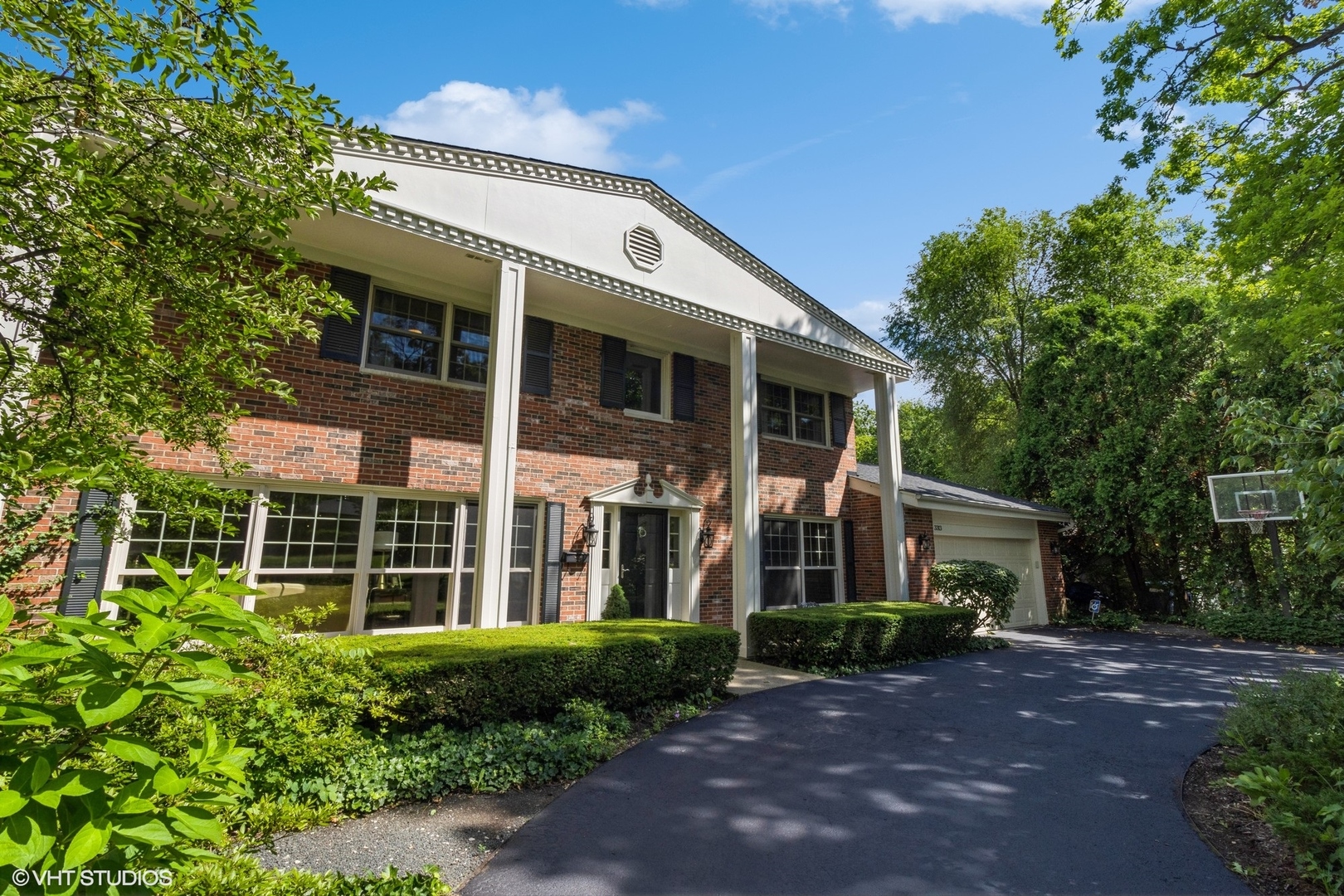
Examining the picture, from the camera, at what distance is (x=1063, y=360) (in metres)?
16.8

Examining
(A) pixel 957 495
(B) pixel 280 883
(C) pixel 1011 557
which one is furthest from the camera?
(C) pixel 1011 557

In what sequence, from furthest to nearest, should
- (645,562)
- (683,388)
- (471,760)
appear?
(683,388) < (645,562) < (471,760)

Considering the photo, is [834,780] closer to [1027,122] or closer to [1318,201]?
[1027,122]

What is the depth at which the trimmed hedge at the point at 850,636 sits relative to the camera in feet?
29.2

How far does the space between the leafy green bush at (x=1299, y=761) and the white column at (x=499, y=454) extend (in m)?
6.64

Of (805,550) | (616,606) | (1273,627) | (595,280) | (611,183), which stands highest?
(611,183)

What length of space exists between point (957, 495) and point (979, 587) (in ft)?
8.64

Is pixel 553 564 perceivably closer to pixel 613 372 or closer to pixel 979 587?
pixel 613 372

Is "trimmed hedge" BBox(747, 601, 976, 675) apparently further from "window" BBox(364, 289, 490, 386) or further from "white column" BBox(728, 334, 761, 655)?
"window" BBox(364, 289, 490, 386)

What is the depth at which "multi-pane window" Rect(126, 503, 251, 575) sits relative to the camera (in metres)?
6.50

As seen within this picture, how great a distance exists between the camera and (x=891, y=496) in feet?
40.4

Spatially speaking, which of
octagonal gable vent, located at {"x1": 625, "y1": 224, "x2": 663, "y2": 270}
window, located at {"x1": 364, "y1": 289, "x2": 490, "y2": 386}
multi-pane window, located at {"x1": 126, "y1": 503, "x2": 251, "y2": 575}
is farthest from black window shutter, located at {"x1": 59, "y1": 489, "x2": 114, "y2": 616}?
octagonal gable vent, located at {"x1": 625, "y1": 224, "x2": 663, "y2": 270}

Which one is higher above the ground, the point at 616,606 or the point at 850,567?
the point at 850,567

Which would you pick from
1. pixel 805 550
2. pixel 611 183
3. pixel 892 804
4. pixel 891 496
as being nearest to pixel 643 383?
pixel 611 183
